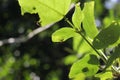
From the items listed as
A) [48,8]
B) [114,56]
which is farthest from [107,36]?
[48,8]

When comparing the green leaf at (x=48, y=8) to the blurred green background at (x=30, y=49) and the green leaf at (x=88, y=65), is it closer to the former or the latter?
the green leaf at (x=88, y=65)

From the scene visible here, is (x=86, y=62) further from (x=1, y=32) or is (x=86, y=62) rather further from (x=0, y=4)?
(x=0, y=4)

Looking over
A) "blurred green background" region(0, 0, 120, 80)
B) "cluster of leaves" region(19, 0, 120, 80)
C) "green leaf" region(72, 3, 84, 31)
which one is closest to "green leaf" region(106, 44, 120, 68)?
"cluster of leaves" region(19, 0, 120, 80)

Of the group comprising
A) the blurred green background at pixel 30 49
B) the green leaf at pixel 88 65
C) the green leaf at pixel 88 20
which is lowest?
the blurred green background at pixel 30 49

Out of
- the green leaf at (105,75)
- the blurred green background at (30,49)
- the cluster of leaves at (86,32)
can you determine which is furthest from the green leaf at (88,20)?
the blurred green background at (30,49)

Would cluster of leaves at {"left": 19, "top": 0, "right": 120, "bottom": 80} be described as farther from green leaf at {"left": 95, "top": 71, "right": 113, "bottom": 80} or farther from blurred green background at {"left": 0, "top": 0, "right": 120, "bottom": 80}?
blurred green background at {"left": 0, "top": 0, "right": 120, "bottom": 80}

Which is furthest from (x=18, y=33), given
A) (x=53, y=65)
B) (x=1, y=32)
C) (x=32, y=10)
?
(x=32, y=10)

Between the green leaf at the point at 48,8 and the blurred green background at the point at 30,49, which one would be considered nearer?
the green leaf at the point at 48,8
